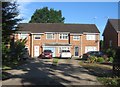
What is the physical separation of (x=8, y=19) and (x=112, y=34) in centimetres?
4553

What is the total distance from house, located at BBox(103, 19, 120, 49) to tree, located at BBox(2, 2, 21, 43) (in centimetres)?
4030

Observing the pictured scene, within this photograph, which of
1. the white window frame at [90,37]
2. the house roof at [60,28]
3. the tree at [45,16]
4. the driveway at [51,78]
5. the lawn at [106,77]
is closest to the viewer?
the lawn at [106,77]

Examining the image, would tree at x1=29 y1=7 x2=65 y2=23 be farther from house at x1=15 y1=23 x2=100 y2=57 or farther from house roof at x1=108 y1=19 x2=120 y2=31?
house at x1=15 y1=23 x2=100 y2=57

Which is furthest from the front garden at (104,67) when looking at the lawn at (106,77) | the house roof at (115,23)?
the house roof at (115,23)

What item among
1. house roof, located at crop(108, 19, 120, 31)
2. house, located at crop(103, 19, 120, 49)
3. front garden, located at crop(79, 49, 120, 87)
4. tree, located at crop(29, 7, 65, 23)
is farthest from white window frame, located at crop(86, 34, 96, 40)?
tree, located at crop(29, 7, 65, 23)

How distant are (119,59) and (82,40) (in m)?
40.7

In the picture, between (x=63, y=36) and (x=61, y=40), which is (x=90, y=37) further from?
(x=61, y=40)

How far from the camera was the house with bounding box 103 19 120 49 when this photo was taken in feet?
192

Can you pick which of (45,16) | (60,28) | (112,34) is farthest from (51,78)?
(45,16)

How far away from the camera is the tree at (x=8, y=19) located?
714 inches

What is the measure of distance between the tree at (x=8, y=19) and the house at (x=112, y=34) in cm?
4030

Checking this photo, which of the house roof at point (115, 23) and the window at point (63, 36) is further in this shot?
the window at point (63, 36)

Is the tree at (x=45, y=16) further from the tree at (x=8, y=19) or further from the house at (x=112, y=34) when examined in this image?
the tree at (x=8, y=19)

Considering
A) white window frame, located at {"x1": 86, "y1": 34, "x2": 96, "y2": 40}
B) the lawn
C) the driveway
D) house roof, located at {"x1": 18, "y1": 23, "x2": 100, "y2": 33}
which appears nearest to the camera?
the lawn
